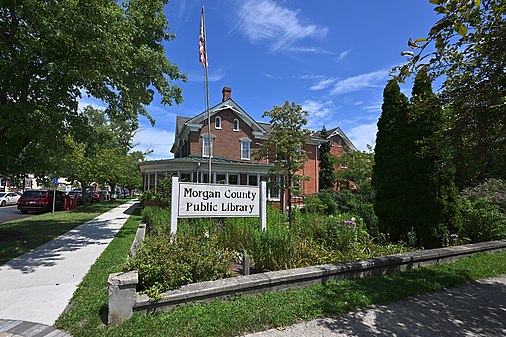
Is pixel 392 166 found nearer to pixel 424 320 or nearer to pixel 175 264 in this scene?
pixel 424 320

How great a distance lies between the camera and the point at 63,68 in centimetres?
845

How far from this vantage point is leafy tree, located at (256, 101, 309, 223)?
492 inches

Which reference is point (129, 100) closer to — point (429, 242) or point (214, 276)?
point (214, 276)

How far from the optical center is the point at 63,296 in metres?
4.37

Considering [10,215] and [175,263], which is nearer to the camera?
[175,263]

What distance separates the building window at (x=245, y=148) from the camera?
25.9 metres

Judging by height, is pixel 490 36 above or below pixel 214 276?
above

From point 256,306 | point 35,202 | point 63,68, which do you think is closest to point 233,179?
point 35,202

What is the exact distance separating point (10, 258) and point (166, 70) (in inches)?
300

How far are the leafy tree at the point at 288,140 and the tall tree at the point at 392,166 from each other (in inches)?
188

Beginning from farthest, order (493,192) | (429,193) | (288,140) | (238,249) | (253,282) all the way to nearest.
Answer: (288,140) → (493,192) → (429,193) → (238,249) → (253,282)

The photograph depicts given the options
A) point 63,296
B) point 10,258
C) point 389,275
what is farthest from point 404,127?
point 10,258

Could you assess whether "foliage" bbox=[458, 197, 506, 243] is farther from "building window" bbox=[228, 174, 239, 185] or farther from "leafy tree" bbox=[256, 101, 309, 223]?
"building window" bbox=[228, 174, 239, 185]

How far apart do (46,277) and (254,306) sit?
4438 millimetres
